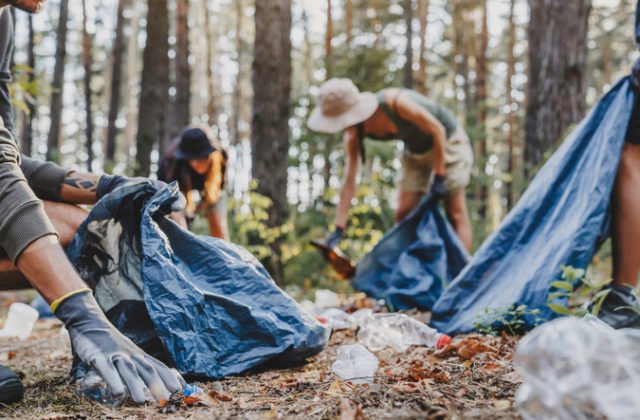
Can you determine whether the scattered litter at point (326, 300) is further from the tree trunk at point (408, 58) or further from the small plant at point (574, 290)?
the tree trunk at point (408, 58)

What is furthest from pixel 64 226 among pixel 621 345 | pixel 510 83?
pixel 510 83

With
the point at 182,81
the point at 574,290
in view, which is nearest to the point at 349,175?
the point at 574,290

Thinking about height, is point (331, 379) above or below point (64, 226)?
below

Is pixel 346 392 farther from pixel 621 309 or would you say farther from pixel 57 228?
pixel 621 309

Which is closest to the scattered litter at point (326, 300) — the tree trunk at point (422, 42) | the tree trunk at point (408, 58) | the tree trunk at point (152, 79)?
the tree trunk at point (152, 79)

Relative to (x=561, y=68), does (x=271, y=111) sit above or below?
below

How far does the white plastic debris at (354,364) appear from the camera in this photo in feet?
6.51

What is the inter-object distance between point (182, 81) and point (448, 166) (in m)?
8.18

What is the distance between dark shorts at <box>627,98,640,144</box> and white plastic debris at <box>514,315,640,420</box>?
191cm

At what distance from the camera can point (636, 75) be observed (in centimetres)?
262

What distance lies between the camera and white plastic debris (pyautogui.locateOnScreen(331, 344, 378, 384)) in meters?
1.98

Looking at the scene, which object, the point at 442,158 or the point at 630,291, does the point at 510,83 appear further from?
the point at 630,291

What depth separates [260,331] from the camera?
2.13m

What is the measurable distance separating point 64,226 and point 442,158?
292 centimetres
